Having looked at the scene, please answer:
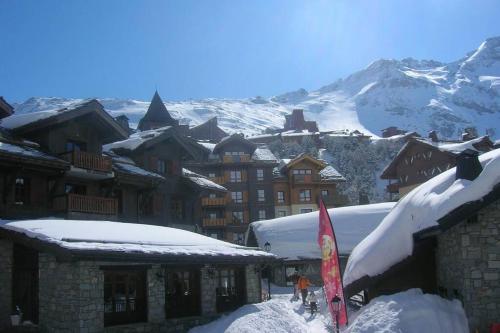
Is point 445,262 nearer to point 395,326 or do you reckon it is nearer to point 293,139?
→ point 395,326

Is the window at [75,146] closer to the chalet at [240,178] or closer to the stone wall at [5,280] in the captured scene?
the stone wall at [5,280]

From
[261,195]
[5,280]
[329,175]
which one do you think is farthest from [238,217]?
[5,280]

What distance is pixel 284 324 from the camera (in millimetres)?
18875

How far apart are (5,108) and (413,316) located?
758 inches

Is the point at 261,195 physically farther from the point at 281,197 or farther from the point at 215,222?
the point at 215,222

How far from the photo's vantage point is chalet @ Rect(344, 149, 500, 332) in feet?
42.8

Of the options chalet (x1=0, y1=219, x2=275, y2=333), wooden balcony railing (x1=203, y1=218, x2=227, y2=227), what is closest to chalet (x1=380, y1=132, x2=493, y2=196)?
wooden balcony railing (x1=203, y1=218, x2=227, y2=227)

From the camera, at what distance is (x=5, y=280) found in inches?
720

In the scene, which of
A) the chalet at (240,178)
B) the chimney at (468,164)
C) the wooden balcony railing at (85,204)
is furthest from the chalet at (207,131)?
the chimney at (468,164)

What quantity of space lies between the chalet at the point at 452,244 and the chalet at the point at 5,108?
16903 mm

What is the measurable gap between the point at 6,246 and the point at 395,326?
13.3 metres

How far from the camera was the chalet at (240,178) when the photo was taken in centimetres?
5453

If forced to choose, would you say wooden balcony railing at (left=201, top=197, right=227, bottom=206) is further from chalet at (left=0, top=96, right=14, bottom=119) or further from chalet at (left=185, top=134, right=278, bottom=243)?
chalet at (left=0, top=96, right=14, bottom=119)

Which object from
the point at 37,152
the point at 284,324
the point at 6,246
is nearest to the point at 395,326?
the point at 284,324
